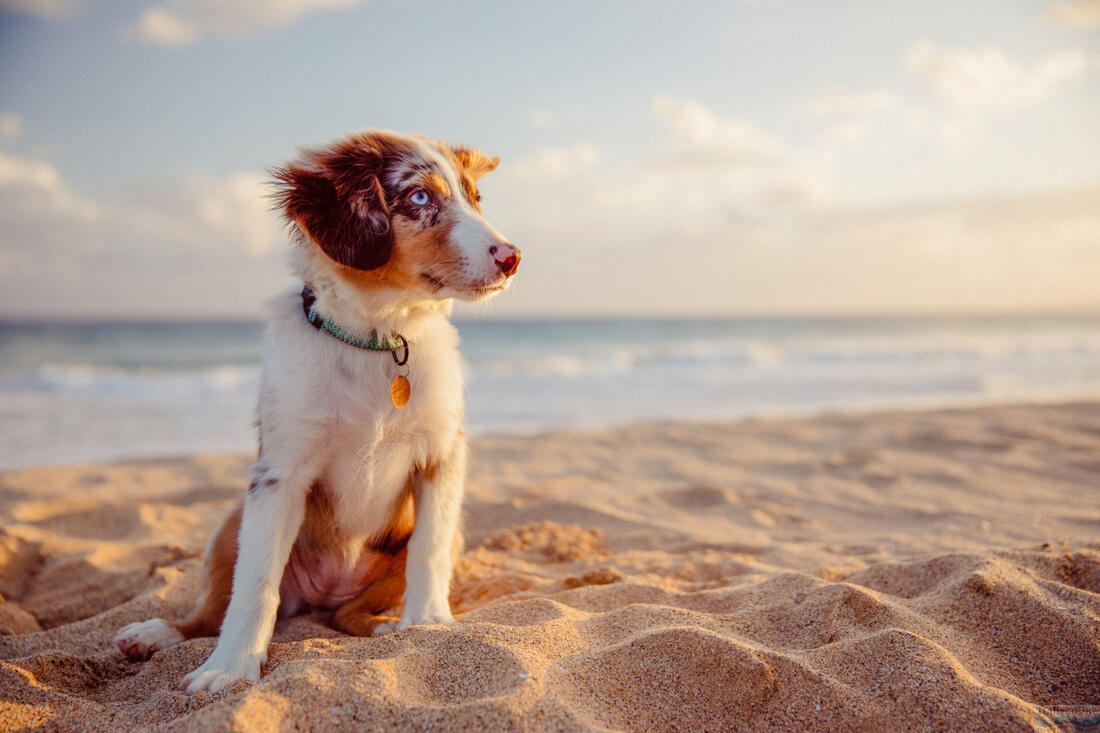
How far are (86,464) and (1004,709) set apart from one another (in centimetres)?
762

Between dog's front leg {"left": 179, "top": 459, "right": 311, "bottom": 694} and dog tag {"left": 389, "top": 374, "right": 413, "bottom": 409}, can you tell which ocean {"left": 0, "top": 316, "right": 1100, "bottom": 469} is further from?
dog tag {"left": 389, "top": 374, "right": 413, "bottom": 409}

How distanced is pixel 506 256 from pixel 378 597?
156 cm

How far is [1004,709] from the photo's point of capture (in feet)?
5.89

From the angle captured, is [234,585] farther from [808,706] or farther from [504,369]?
[504,369]

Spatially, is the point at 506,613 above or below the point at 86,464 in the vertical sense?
above

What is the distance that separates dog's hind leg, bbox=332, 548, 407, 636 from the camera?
2.80m

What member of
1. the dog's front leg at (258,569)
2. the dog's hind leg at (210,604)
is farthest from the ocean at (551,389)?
the dog's front leg at (258,569)

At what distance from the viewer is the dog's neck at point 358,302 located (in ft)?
8.33

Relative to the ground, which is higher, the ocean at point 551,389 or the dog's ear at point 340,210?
the dog's ear at point 340,210

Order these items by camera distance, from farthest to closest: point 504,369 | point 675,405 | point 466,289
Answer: point 504,369 → point 675,405 → point 466,289

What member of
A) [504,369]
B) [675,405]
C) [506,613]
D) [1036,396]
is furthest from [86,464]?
[1036,396]

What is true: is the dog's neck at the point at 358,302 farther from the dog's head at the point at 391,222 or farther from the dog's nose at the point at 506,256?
the dog's nose at the point at 506,256

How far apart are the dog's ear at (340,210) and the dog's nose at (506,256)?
1.28 feet

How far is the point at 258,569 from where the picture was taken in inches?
93.3
